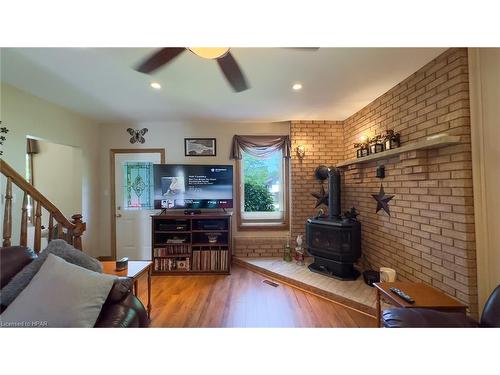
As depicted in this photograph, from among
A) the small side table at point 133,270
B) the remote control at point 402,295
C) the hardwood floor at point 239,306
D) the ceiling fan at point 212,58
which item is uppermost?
the ceiling fan at point 212,58

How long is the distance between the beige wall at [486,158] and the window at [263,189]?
7.75ft

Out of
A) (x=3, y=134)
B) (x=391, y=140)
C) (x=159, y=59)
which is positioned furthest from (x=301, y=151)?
(x=3, y=134)

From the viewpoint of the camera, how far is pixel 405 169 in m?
2.08

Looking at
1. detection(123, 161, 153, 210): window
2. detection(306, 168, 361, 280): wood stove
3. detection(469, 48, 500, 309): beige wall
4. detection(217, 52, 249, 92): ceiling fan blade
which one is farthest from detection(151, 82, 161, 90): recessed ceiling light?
detection(469, 48, 500, 309): beige wall

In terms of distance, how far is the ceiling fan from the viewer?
4.57 feet

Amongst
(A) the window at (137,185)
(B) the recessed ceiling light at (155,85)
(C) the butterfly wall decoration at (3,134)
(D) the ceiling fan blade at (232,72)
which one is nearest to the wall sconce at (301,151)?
(D) the ceiling fan blade at (232,72)

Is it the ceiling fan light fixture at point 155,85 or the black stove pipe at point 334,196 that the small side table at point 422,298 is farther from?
the ceiling fan light fixture at point 155,85

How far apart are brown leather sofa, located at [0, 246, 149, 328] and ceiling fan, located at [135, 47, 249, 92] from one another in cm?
158

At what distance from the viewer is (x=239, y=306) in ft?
7.22

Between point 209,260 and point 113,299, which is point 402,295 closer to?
point 113,299

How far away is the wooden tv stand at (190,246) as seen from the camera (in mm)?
3062

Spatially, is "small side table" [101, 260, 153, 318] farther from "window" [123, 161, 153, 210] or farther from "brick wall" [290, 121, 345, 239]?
"brick wall" [290, 121, 345, 239]
